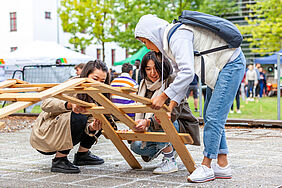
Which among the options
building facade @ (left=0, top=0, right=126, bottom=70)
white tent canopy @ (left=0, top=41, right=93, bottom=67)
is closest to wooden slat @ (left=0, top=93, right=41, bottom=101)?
white tent canopy @ (left=0, top=41, right=93, bottom=67)

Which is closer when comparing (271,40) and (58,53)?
(58,53)

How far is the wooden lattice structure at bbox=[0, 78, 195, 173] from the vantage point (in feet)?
10.8

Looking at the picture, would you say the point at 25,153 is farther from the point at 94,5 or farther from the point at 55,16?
the point at 55,16

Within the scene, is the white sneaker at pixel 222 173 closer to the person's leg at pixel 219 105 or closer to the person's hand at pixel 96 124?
the person's leg at pixel 219 105

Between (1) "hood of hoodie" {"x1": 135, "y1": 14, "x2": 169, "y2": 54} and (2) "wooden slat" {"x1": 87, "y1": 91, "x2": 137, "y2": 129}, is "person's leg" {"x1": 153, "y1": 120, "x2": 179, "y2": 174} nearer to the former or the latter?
(2) "wooden slat" {"x1": 87, "y1": 91, "x2": 137, "y2": 129}

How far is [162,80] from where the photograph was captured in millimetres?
A: 4629

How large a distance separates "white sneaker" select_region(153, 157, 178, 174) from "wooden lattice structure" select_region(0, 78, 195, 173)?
31 centimetres

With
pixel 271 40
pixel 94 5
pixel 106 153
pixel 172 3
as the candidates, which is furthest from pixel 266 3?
pixel 106 153

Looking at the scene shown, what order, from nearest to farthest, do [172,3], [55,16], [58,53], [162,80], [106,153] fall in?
[162,80] < [106,153] < [58,53] < [172,3] < [55,16]

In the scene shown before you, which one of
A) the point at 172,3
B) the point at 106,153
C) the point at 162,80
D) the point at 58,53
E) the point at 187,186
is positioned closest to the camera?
the point at 187,186

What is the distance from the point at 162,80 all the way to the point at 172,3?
3003 centimetres

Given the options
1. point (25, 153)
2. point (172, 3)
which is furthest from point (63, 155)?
point (172, 3)

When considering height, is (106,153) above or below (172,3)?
below

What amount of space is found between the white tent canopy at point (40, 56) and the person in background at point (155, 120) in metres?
15.0
